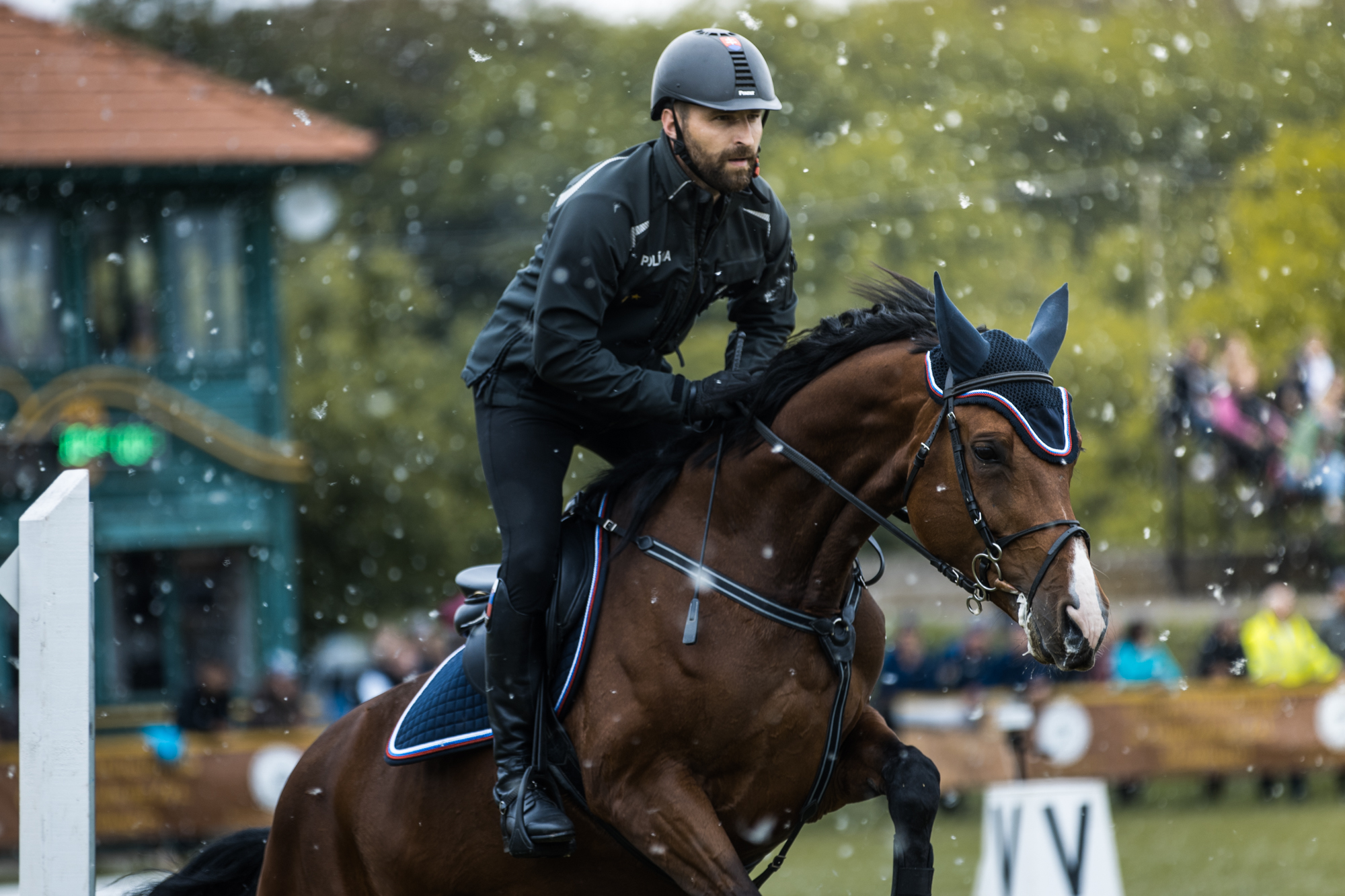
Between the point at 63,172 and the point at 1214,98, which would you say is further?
the point at 1214,98

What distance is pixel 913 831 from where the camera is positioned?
4.03 meters

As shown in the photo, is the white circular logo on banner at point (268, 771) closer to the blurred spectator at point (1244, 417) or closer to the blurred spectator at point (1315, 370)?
the blurred spectator at point (1244, 417)

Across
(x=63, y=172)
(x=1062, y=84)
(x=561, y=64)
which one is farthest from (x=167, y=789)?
(x=1062, y=84)

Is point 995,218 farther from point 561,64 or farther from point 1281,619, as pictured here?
point 1281,619

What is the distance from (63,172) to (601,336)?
661 inches

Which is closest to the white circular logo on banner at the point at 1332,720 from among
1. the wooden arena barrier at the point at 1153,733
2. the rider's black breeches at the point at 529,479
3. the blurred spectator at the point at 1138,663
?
the wooden arena barrier at the point at 1153,733

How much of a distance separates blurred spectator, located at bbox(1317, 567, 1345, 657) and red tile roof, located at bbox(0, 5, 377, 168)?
513 inches

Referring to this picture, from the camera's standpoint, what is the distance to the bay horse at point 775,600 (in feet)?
12.5

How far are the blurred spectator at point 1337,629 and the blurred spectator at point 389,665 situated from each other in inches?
358

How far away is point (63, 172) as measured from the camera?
62.6 ft

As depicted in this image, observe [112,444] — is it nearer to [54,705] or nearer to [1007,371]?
[54,705]

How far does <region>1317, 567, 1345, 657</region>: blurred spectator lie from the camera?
1494 centimetres

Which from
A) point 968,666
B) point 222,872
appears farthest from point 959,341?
point 968,666

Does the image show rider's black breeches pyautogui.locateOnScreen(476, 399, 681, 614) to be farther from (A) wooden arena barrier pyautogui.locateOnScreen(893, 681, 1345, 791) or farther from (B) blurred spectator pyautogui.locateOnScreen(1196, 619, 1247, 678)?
(B) blurred spectator pyautogui.locateOnScreen(1196, 619, 1247, 678)
